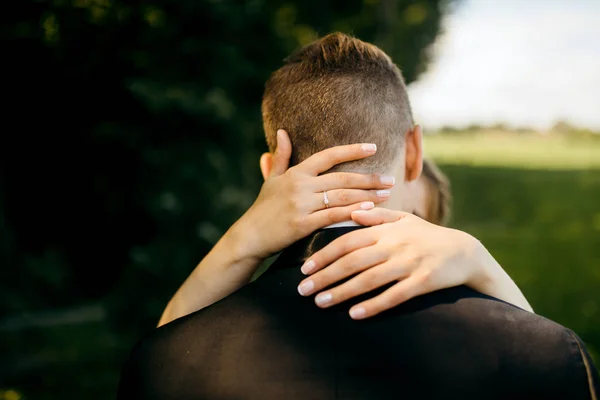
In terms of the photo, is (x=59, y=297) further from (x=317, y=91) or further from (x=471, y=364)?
(x=471, y=364)

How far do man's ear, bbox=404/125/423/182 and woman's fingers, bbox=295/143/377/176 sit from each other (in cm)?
25

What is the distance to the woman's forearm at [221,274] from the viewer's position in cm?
215

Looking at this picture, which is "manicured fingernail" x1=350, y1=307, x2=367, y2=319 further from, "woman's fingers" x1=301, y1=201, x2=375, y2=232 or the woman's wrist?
the woman's wrist

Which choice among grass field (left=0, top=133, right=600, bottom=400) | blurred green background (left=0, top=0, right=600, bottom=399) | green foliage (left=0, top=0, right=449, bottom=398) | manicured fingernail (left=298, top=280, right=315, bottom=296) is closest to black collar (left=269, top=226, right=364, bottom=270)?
manicured fingernail (left=298, top=280, right=315, bottom=296)

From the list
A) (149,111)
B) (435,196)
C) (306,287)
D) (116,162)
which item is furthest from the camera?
(116,162)

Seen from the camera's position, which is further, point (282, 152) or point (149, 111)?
point (149, 111)

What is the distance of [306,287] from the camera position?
64.5 inches

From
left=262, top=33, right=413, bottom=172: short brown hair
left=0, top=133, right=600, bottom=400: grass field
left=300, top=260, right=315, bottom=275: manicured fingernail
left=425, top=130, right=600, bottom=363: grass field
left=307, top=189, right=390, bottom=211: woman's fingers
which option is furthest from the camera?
left=425, top=130, right=600, bottom=363: grass field

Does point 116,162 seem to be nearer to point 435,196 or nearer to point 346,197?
point 435,196

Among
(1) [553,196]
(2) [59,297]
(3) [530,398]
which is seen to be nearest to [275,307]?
(3) [530,398]

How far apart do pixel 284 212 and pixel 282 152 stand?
0.21 m

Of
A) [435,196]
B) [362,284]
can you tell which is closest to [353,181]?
[362,284]

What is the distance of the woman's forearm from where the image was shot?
215cm

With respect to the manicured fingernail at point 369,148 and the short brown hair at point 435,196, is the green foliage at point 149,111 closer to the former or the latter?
the short brown hair at point 435,196
